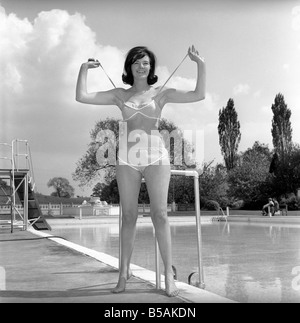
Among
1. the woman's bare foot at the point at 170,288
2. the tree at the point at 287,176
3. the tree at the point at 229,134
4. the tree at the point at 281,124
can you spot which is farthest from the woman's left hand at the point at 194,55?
the tree at the point at 229,134

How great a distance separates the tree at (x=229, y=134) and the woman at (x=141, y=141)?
124 ft

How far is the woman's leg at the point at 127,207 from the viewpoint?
9.08 ft

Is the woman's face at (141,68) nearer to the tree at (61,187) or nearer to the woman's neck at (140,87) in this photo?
the woman's neck at (140,87)

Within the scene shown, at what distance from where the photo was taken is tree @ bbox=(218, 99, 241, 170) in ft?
133

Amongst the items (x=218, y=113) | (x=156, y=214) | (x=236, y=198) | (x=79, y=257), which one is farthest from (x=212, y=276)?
(x=218, y=113)

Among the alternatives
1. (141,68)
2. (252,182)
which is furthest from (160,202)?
(252,182)

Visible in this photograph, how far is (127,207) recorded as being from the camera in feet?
9.22

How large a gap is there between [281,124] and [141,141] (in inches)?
1455

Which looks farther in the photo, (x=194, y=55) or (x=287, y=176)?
(x=287, y=176)

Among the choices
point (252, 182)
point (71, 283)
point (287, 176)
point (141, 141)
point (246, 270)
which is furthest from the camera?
point (252, 182)

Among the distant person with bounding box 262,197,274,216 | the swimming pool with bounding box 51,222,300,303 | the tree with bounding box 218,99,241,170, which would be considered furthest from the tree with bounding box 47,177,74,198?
the swimming pool with bounding box 51,222,300,303

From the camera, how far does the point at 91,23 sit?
333 cm

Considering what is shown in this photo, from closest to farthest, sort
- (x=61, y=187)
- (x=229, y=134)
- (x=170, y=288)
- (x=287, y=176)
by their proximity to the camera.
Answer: (x=170, y=288) < (x=287, y=176) < (x=229, y=134) < (x=61, y=187)

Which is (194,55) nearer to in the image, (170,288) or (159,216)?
(159,216)
